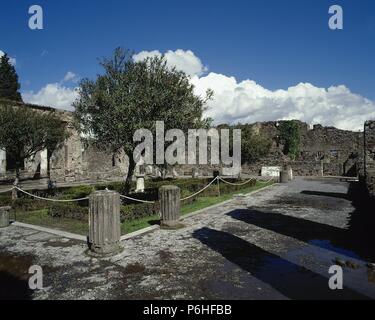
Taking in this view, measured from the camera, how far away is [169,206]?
858 cm

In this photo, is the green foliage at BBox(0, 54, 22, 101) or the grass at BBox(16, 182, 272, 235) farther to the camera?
the green foliage at BBox(0, 54, 22, 101)

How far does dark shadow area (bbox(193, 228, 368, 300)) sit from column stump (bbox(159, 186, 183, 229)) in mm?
1192

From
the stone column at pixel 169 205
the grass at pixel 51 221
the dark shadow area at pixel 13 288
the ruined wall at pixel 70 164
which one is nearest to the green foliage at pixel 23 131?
the grass at pixel 51 221

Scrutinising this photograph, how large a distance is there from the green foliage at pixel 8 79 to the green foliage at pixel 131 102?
4116 centimetres

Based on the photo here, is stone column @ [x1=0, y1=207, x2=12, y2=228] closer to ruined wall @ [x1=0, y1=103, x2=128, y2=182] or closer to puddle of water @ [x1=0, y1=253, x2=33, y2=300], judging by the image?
puddle of water @ [x1=0, y1=253, x2=33, y2=300]

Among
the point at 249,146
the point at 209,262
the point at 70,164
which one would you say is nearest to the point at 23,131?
the point at 209,262

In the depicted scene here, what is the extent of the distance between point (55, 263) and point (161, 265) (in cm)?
200

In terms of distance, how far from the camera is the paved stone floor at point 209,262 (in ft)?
14.9

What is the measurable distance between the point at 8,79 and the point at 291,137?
42.2m

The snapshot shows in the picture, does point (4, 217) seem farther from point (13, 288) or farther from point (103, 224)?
point (13, 288)

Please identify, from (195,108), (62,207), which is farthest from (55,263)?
(195,108)

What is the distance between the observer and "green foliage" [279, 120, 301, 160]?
116 feet

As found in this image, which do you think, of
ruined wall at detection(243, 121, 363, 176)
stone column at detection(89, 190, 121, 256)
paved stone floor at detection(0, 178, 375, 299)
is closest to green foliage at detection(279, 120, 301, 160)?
ruined wall at detection(243, 121, 363, 176)
